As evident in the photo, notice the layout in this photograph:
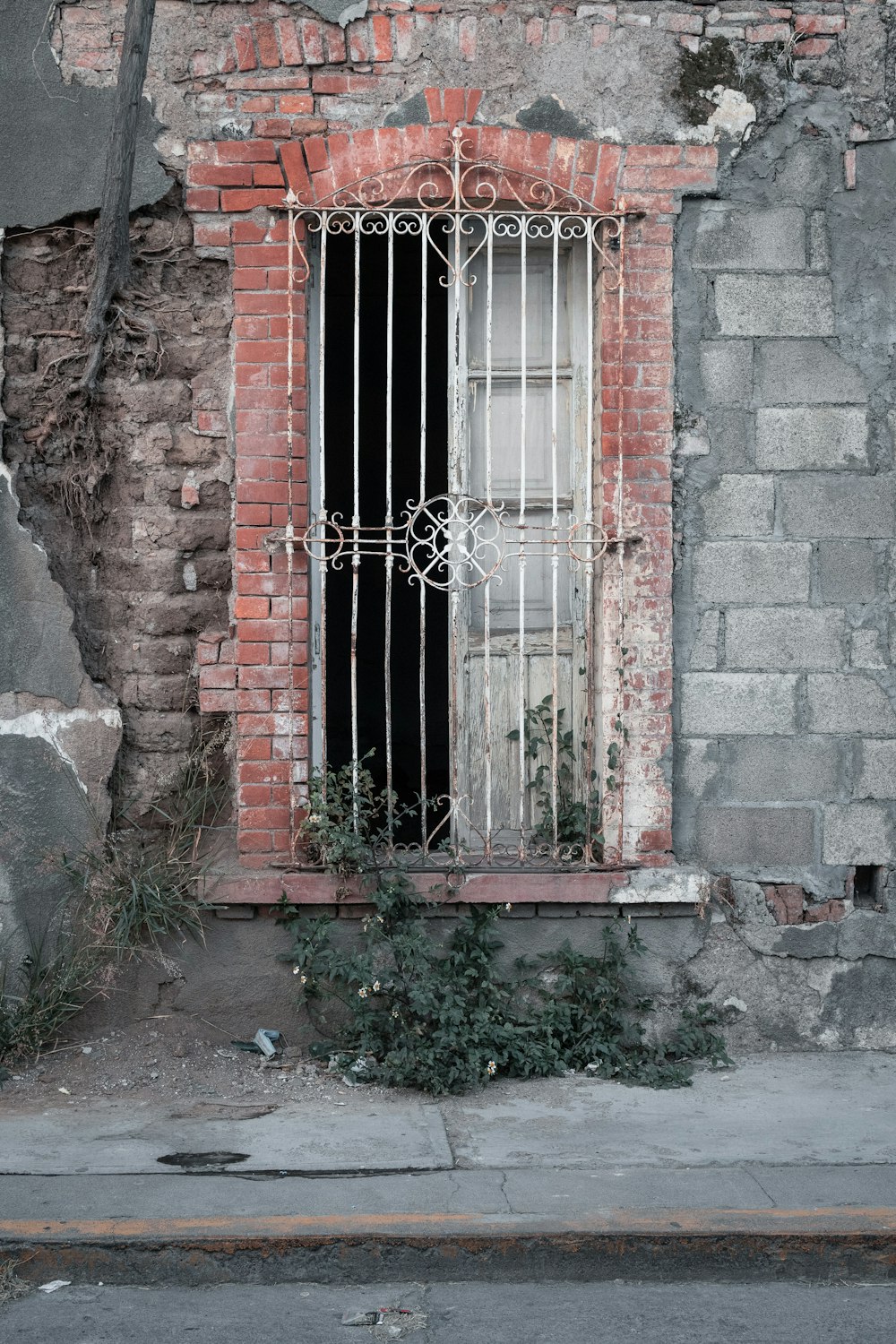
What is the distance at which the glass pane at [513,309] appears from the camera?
15.6ft

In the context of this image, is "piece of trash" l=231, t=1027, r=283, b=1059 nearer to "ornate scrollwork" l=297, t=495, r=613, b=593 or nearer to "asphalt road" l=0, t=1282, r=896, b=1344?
"asphalt road" l=0, t=1282, r=896, b=1344

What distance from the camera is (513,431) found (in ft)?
15.5

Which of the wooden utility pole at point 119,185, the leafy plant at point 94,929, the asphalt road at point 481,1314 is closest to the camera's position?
the asphalt road at point 481,1314

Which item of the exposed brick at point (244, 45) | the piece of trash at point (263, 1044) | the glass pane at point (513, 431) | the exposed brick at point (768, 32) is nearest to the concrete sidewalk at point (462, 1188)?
the piece of trash at point (263, 1044)

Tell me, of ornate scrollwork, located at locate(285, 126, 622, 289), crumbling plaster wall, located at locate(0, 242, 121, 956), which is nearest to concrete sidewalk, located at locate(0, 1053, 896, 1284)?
crumbling plaster wall, located at locate(0, 242, 121, 956)

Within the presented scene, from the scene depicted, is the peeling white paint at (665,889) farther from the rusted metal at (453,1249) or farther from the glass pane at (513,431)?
the glass pane at (513,431)

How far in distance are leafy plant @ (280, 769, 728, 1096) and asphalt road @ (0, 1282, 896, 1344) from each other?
104 cm

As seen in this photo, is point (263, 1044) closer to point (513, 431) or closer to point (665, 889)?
point (665, 889)

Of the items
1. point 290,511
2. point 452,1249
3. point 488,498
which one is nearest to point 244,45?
point 290,511

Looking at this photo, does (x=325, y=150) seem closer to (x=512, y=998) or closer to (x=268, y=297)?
(x=268, y=297)

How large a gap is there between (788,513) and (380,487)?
3587 millimetres

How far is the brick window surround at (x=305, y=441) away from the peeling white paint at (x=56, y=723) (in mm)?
347

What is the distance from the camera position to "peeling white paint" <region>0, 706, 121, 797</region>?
4402 millimetres

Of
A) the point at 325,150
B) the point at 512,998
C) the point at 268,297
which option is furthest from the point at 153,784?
the point at 325,150
